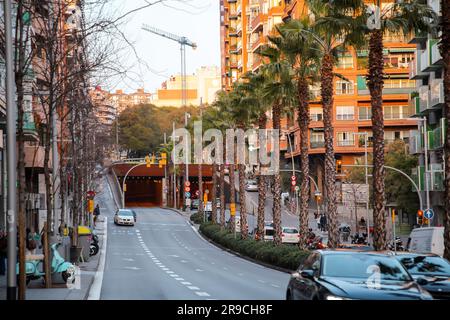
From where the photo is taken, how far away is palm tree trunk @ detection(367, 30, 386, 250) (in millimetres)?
34031

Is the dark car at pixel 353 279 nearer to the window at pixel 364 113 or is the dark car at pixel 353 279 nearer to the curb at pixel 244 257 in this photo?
the curb at pixel 244 257

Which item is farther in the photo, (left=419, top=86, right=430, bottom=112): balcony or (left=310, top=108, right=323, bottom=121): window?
(left=310, top=108, right=323, bottom=121): window

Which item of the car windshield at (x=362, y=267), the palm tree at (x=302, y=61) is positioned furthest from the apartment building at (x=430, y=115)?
the car windshield at (x=362, y=267)

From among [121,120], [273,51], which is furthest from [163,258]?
[121,120]

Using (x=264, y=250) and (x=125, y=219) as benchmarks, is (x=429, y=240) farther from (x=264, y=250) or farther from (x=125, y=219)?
(x=125, y=219)

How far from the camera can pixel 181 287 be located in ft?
98.9

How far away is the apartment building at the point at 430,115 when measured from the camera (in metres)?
59.6

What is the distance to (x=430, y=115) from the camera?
67188 millimetres

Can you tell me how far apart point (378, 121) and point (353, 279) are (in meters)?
18.8

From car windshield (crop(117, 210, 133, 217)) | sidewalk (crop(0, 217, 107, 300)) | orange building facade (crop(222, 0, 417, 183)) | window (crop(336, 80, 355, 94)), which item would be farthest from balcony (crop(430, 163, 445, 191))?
window (crop(336, 80, 355, 94))

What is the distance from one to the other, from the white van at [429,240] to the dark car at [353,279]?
1537 cm

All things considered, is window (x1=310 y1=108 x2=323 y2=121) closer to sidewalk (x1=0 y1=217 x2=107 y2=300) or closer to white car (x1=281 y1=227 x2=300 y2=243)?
white car (x1=281 y1=227 x2=300 y2=243)

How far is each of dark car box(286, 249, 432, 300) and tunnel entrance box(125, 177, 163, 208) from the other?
136m
